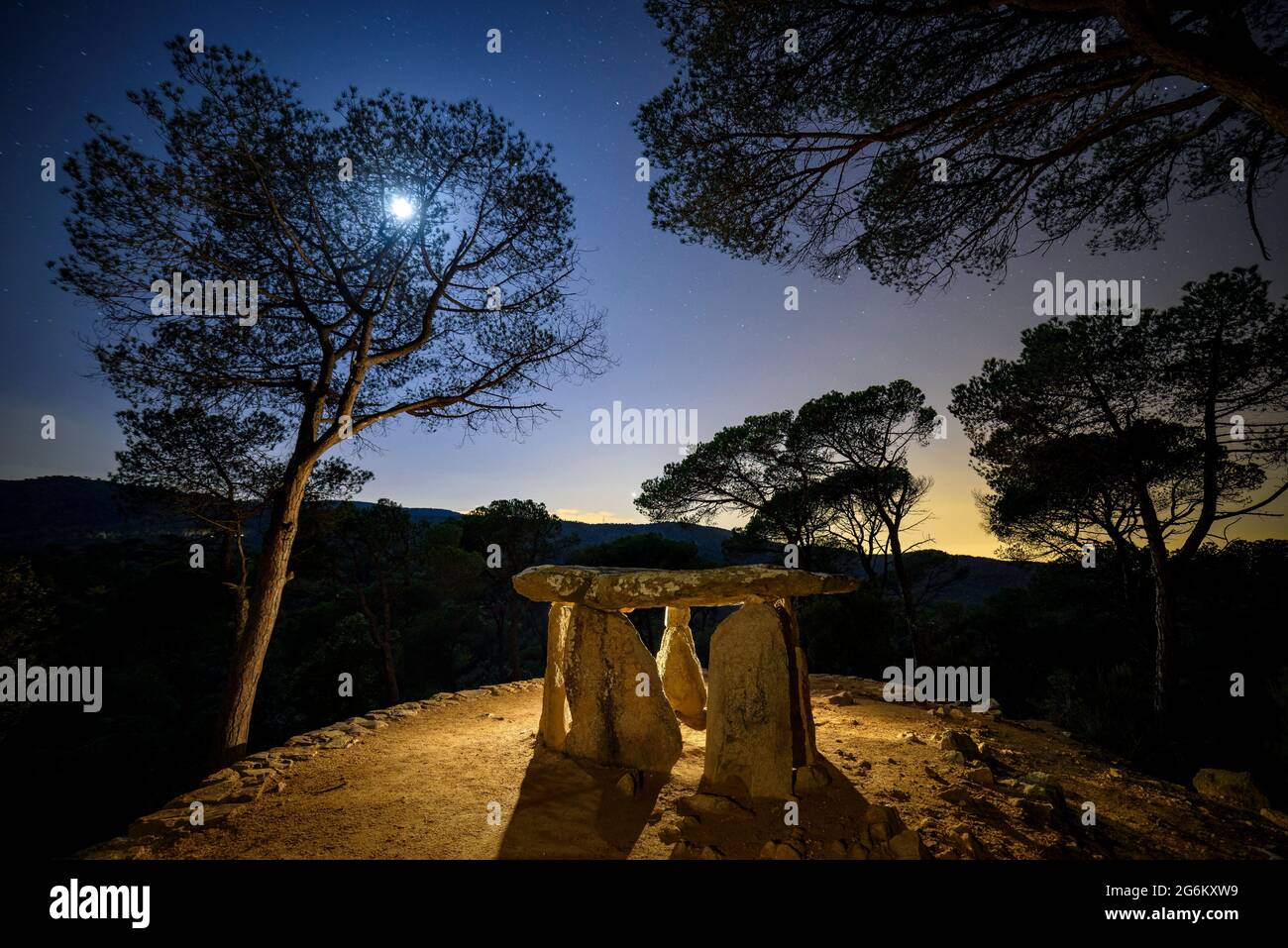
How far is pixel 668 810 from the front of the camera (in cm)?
372

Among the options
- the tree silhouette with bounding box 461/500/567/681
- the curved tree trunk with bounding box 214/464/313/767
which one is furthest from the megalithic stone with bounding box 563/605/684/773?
the tree silhouette with bounding box 461/500/567/681

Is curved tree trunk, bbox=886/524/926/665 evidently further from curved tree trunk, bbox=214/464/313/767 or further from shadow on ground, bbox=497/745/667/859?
curved tree trunk, bbox=214/464/313/767

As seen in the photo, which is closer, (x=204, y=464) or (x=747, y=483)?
(x=204, y=464)

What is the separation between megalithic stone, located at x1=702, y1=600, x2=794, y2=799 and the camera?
3875 mm

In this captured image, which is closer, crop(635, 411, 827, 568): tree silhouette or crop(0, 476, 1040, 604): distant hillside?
crop(635, 411, 827, 568): tree silhouette

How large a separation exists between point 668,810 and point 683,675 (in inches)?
118

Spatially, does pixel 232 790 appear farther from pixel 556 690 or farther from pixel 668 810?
pixel 668 810

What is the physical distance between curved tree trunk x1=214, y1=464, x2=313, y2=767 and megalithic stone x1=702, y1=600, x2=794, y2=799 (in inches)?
202

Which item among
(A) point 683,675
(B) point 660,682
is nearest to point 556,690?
(B) point 660,682

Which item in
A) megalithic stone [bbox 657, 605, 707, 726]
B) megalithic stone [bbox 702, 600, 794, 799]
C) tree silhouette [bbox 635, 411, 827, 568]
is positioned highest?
tree silhouette [bbox 635, 411, 827, 568]

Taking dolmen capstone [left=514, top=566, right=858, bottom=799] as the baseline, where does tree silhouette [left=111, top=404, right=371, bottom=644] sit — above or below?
above

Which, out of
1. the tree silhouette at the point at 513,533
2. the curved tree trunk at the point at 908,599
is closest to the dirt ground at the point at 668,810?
the curved tree trunk at the point at 908,599

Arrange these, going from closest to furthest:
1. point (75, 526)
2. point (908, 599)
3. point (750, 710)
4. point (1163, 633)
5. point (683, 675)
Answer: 1. point (750, 710)
2. point (683, 675)
3. point (1163, 633)
4. point (908, 599)
5. point (75, 526)

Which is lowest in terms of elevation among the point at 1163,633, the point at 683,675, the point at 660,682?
the point at 683,675
